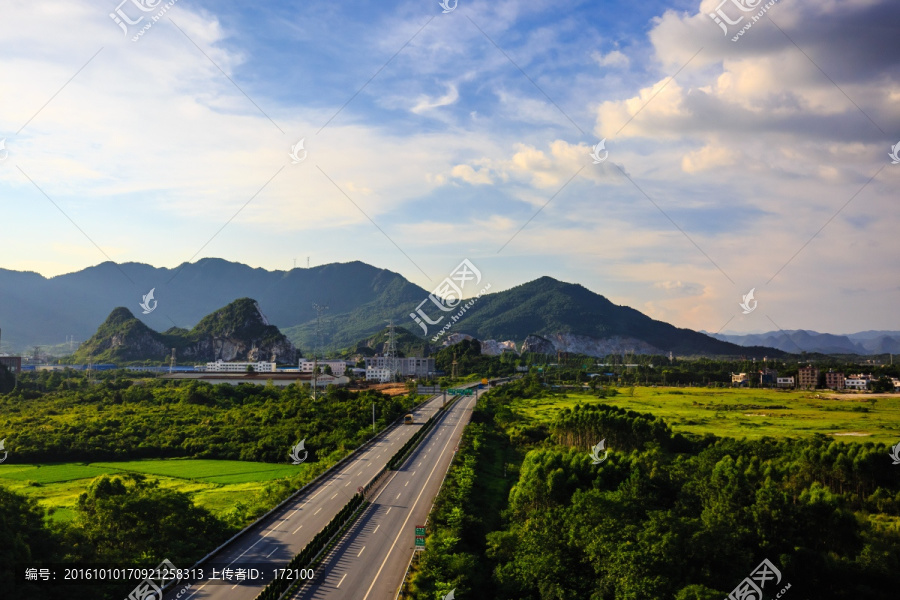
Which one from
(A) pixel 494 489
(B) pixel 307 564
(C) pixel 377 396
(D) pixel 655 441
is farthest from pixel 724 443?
(C) pixel 377 396

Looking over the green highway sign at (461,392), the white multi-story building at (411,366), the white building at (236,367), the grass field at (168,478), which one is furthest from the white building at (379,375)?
the grass field at (168,478)

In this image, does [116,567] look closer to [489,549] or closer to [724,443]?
[489,549]

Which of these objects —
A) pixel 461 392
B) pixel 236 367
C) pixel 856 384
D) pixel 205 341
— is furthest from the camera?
pixel 205 341

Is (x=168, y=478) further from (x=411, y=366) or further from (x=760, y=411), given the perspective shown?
(x=411, y=366)

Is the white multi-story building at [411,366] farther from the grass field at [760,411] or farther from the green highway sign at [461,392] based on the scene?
the green highway sign at [461,392]

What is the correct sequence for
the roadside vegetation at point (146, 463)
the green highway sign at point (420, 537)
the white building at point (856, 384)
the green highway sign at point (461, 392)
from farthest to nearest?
the white building at point (856, 384) < the green highway sign at point (461, 392) < the green highway sign at point (420, 537) < the roadside vegetation at point (146, 463)

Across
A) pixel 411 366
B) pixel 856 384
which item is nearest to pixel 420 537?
pixel 856 384
